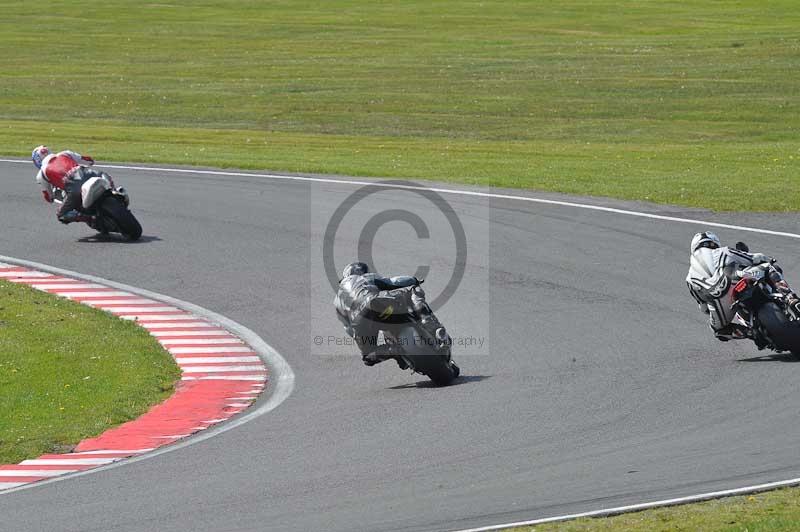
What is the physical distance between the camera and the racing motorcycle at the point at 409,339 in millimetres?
12977

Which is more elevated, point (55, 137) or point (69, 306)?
point (55, 137)

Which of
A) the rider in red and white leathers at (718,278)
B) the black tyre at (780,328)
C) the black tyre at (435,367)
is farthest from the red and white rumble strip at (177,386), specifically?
the black tyre at (780,328)

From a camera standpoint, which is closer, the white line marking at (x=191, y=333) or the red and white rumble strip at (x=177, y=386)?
the red and white rumble strip at (x=177, y=386)

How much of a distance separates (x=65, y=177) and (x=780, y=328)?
39.8 feet

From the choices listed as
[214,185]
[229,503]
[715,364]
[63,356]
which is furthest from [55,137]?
[229,503]

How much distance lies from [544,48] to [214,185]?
28540 mm

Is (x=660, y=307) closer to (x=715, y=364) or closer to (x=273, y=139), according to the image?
(x=715, y=364)

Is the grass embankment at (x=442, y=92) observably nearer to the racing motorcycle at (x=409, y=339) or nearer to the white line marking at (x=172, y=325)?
the white line marking at (x=172, y=325)

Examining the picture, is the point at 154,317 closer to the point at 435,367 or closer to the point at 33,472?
the point at 435,367

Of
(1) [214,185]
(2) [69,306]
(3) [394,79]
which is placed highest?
(3) [394,79]

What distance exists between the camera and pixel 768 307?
13445 mm

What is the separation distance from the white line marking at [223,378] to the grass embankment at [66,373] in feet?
2.81

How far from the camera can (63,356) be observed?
15031 millimetres

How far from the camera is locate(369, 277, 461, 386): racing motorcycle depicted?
42.6ft
